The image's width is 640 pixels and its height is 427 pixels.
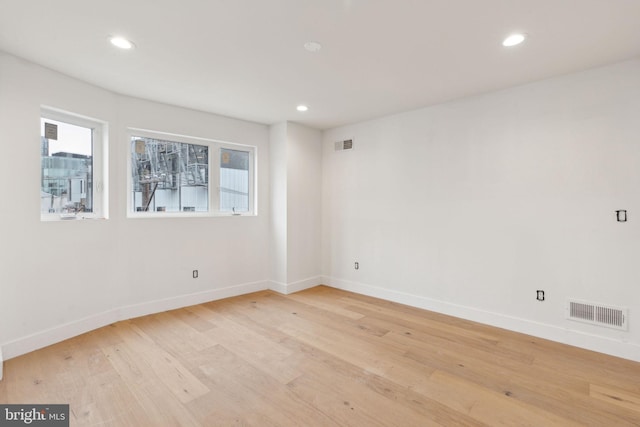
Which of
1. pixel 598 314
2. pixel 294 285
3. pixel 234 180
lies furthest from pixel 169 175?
pixel 598 314

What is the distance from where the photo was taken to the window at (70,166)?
115 inches

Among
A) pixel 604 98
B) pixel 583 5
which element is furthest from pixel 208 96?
pixel 604 98

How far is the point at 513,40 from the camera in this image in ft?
7.50

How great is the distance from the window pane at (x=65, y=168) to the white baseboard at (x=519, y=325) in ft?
11.9

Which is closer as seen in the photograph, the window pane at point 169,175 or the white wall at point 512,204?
the white wall at point 512,204

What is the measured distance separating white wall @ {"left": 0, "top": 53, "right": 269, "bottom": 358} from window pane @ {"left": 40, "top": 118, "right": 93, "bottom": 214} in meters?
0.16

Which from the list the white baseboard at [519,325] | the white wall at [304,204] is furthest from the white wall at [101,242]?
the white baseboard at [519,325]

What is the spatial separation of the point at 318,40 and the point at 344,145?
2.50 meters

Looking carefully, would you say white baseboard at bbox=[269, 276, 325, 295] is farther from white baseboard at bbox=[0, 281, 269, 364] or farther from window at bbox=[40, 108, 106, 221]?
window at bbox=[40, 108, 106, 221]

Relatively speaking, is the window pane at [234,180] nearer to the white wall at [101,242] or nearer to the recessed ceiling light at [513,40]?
the white wall at [101,242]

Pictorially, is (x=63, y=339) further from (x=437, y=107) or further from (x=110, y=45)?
(x=437, y=107)

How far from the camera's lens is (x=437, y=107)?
3771 millimetres

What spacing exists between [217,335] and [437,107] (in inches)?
141

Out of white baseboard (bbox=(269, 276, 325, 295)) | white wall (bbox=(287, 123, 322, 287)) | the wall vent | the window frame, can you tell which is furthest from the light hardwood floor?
white wall (bbox=(287, 123, 322, 287))
